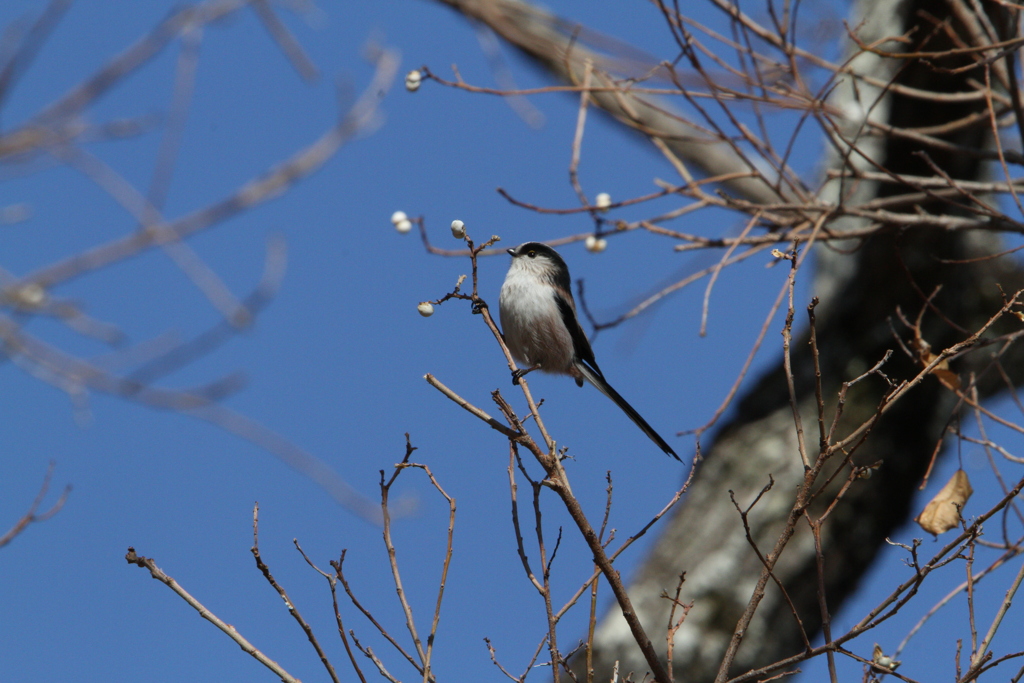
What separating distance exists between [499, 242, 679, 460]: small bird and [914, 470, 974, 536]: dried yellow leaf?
0.98 metres

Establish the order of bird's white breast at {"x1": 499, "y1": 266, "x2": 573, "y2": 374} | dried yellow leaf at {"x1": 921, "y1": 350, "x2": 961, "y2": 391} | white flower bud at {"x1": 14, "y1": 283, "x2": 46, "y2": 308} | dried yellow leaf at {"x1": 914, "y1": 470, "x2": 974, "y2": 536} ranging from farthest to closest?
bird's white breast at {"x1": 499, "y1": 266, "x2": 573, "y2": 374}
white flower bud at {"x1": 14, "y1": 283, "x2": 46, "y2": 308}
dried yellow leaf at {"x1": 921, "y1": 350, "x2": 961, "y2": 391}
dried yellow leaf at {"x1": 914, "y1": 470, "x2": 974, "y2": 536}

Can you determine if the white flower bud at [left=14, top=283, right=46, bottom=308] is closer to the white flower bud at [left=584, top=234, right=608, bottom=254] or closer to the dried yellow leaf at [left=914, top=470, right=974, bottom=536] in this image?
the white flower bud at [left=584, top=234, right=608, bottom=254]

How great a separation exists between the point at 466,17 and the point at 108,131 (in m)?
2.13

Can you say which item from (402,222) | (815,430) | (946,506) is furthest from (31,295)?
(815,430)

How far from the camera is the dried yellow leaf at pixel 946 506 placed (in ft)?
A: 7.57

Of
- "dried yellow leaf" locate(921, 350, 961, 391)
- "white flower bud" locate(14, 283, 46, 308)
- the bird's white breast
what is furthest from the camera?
the bird's white breast

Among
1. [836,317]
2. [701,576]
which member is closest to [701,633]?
[701,576]

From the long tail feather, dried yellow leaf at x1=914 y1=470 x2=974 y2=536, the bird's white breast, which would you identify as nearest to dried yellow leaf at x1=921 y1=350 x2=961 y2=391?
dried yellow leaf at x1=914 y1=470 x2=974 y2=536

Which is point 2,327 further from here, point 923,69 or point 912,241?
point 912,241

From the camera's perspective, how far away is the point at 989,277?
5.12 m

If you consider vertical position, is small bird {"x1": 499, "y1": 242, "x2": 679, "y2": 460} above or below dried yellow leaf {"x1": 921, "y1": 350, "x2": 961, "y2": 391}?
above

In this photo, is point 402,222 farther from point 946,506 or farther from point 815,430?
point 815,430

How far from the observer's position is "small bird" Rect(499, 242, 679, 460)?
3.38 meters

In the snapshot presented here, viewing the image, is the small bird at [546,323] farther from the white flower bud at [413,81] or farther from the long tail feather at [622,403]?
the white flower bud at [413,81]
